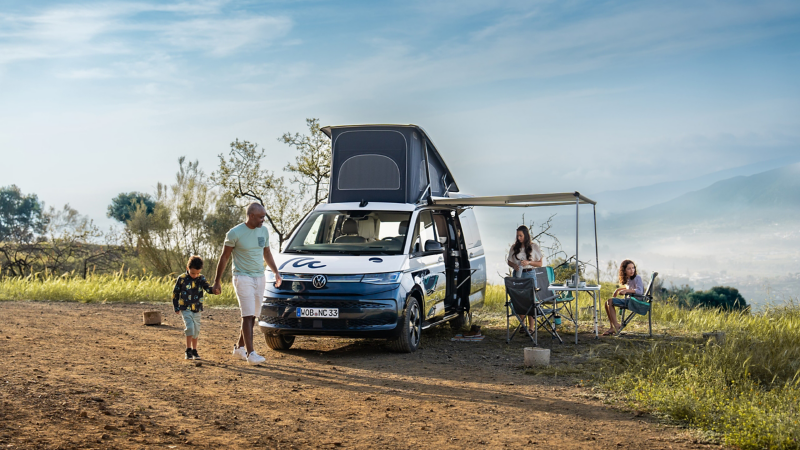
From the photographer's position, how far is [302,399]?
263 inches

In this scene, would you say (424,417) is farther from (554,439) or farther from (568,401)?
(568,401)

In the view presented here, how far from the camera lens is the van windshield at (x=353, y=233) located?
9.40 meters

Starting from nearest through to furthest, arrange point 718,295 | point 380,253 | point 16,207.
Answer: point 380,253
point 718,295
point 16,207

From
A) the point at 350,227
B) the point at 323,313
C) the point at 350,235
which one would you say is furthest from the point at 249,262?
the point at 350,227

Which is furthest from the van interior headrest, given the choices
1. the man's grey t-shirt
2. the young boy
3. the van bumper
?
the young boy

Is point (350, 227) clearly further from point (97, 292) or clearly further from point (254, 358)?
point (97, 292)

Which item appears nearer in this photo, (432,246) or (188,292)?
(188,292)

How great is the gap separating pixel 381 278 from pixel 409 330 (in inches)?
34.0

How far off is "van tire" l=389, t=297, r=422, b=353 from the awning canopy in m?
1.95

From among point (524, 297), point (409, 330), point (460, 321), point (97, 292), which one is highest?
point (524, 297)

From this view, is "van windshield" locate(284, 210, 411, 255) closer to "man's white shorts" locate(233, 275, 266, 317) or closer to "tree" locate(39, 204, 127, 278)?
"man's white shorts" locate(233, 275, 266, 317)

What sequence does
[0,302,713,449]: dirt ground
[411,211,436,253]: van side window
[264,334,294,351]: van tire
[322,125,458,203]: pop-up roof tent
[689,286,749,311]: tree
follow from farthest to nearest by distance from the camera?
[689,286,749,311]: tree → [322,125,458,203]: pop-up roof tent → [411,211,436,253]: van side window → [264,334,294,351]: van tire → [0,302,713,449]: dirt ground

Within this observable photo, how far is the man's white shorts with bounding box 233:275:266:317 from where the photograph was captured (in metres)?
8.30

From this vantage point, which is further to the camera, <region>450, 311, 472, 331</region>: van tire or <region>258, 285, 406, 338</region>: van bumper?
<region>450, 311, 472, 331</region>: van tire
